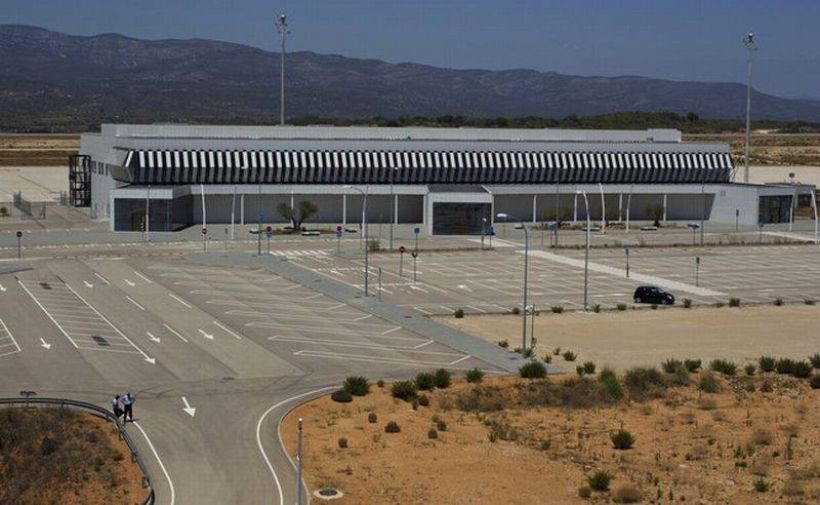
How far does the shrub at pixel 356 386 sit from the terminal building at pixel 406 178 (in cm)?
5161

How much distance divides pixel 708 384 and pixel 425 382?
9.89m

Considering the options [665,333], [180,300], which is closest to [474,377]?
[665,333]

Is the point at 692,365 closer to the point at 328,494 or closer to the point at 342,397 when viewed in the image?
the point at 342,397

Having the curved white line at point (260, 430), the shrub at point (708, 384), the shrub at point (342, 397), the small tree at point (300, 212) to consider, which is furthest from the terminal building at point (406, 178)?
the shrub at point (342, 397)

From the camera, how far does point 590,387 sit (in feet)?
140

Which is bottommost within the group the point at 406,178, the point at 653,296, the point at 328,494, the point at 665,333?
the point at 328,494

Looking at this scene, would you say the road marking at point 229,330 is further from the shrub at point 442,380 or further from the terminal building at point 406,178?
the terminal building at point 406,178

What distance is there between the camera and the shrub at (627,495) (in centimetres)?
3111

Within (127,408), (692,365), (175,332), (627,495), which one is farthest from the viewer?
(175,332)

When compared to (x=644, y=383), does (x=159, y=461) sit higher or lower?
lower

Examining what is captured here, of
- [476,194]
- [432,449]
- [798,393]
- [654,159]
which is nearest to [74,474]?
[432,449]

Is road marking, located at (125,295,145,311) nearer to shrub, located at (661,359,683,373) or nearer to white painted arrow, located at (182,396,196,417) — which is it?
white painted arrow, located at (182,396,196,417)

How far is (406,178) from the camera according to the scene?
104750 millimetres

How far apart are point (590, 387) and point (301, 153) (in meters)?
63.1
